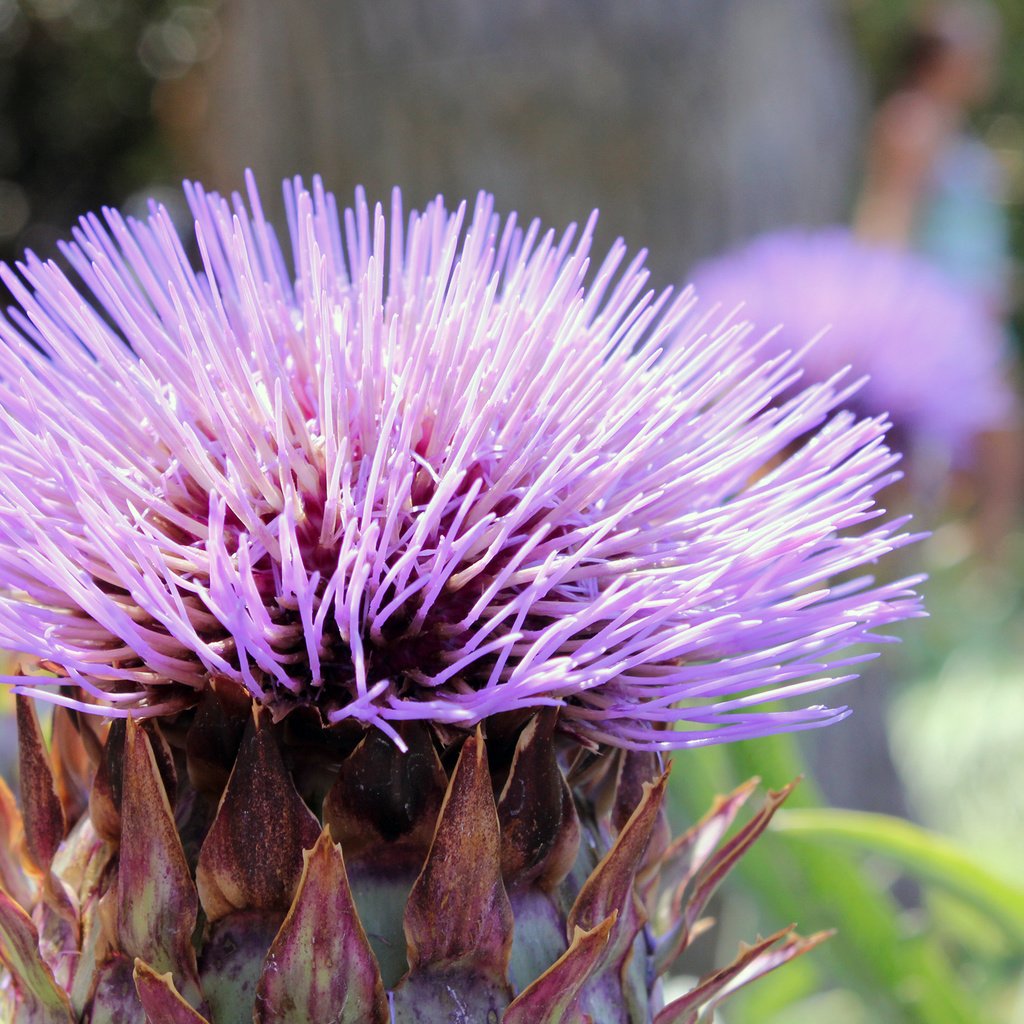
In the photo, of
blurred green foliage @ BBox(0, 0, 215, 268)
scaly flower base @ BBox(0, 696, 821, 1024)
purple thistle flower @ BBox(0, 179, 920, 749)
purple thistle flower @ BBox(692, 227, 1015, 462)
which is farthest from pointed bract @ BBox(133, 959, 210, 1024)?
blurred green foliage @ BBox(0, 0, 215, 268)

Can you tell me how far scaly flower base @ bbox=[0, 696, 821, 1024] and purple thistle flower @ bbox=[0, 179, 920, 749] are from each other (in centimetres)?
3

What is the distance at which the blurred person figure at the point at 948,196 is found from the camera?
217cm

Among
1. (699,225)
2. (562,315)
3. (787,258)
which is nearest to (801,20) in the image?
(699,225)

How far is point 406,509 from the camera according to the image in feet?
1.86

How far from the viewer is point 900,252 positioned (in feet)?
6.18

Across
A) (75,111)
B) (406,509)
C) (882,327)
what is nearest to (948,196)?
(882,327)

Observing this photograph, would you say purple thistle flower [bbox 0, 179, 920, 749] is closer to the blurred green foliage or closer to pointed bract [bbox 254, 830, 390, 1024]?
pointed bract [bbox 254, 830, 390, 1024]

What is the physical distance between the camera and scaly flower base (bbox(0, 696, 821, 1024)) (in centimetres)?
51

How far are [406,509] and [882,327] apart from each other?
108cm

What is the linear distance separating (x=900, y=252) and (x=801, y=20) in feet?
2.57

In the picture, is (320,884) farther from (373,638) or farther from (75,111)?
(75,111)

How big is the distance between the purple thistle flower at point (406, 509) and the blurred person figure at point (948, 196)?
142 centimetres

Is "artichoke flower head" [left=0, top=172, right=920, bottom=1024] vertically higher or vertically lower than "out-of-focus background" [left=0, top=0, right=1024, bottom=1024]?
lower

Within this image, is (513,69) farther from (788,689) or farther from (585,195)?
(788,689)
